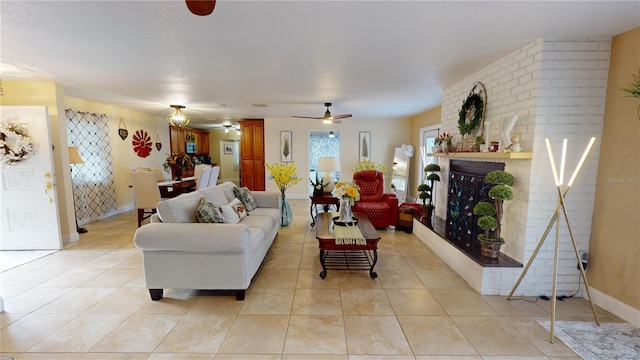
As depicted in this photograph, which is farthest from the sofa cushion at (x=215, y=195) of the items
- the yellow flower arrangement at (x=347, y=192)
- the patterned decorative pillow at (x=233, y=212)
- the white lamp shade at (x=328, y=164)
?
the white lamp shade at (x=328, y=164)

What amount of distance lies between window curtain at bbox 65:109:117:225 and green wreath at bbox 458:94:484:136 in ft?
20.7

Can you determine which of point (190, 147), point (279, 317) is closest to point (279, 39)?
point (279, 317)

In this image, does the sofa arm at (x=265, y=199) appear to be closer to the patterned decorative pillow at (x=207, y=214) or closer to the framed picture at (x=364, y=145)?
the patterned decorative pillow at (x=207, y=214)

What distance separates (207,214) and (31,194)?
2.88 meters

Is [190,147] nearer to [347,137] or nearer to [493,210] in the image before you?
[347,137]

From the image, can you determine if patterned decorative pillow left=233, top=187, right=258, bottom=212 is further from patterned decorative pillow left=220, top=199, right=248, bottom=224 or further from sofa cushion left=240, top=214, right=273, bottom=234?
sofa cushion left=240, top=214, right=273, bottom=234

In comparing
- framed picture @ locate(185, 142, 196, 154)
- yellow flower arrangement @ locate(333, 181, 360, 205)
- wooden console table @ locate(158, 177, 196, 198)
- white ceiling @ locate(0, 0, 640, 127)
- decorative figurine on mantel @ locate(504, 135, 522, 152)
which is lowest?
wooden console table @ locate(158, 177, 196, 198)

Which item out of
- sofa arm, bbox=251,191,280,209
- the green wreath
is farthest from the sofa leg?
the green wreath

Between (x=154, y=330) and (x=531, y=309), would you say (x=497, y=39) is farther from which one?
(x=154, y=330)

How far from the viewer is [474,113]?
3287 millimetres

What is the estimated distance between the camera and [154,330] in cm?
211

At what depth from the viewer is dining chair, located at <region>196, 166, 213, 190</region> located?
16.9 ft

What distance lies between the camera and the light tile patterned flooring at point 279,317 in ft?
6.20

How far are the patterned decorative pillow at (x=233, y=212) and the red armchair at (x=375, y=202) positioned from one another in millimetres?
2057
